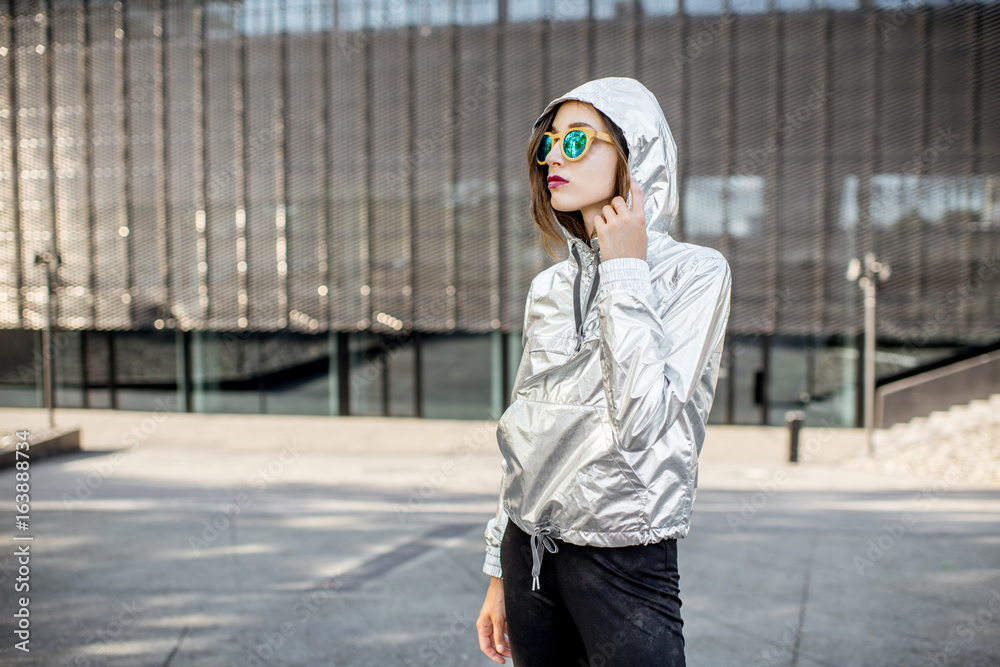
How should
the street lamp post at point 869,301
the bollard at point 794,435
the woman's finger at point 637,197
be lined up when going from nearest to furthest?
the woman's finger at point 637,197 → the bollard at point 794,435 → the street lamp post at point 869,301

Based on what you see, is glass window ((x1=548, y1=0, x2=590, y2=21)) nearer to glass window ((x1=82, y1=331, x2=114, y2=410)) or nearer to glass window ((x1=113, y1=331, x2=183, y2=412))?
glass window ((x1=113, y1=331, x2=183, y2=412))

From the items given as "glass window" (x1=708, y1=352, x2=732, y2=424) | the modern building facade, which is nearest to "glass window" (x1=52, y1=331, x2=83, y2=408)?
the modern building facade

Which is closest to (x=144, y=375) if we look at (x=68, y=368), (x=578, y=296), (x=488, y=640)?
(x=68, y=368)

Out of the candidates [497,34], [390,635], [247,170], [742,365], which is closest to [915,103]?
[742,365]

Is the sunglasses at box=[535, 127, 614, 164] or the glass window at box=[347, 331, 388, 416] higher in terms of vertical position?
the sunglasses at box=[535, 127, 614, 164]

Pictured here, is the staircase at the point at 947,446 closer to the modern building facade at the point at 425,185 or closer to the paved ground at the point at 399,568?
the paved ground at the point at 399,568

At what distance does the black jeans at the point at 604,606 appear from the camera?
149cm

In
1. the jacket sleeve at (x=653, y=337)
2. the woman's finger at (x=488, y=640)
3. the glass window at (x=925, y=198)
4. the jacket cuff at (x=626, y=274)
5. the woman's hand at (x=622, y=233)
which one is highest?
the glass window at (x=925, y=198)

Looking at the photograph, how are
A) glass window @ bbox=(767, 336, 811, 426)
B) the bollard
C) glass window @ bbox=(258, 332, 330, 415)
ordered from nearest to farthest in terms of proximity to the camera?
1. the bollard
2. glass window @ bbox=(767, 336, 811, 426)
3. glass window @ bbox=(258, 332, 330, 415)

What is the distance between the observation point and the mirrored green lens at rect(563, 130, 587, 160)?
1.62 m

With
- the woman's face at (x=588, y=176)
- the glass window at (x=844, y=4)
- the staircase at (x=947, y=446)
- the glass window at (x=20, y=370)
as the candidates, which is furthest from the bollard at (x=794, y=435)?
the glass window at (x=20, y=370)

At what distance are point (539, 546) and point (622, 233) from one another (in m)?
0.72

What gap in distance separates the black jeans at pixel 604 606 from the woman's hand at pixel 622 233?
0.64 m

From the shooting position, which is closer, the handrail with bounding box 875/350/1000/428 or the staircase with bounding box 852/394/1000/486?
the staircase with bounding box 852/394/1000/486
